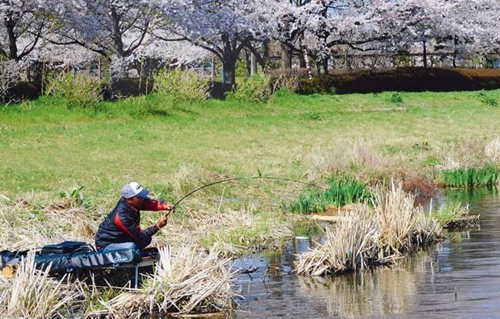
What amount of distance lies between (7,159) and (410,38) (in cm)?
2871

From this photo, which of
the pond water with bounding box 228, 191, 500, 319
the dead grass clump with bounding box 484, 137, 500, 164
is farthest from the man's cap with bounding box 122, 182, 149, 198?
the dead grass clump with bounding box 484, 137, 500, 164

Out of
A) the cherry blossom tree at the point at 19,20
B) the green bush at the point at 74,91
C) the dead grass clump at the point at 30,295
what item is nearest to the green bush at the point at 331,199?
the dead grass clump at the point at 30,295

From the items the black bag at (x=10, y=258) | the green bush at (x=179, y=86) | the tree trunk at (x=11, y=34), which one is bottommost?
the black bag at (x=10, y=258)

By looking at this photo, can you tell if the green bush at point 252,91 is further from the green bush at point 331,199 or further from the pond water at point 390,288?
the pond water at point 390,288

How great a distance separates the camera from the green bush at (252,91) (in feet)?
104

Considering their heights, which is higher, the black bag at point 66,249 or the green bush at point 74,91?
the green bush at point 74,91

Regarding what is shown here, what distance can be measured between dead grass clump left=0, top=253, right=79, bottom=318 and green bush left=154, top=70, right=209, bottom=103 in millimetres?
18927

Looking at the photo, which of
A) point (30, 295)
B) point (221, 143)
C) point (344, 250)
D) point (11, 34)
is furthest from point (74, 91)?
point (30, 295)

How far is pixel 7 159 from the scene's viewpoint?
20078mm

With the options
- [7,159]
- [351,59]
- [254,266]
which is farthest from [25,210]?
[351,59]

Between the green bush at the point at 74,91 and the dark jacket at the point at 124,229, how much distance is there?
16626 mm

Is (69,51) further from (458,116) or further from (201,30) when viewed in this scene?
(458,116)

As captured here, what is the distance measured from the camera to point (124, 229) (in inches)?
422

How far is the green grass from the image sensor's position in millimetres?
19297
